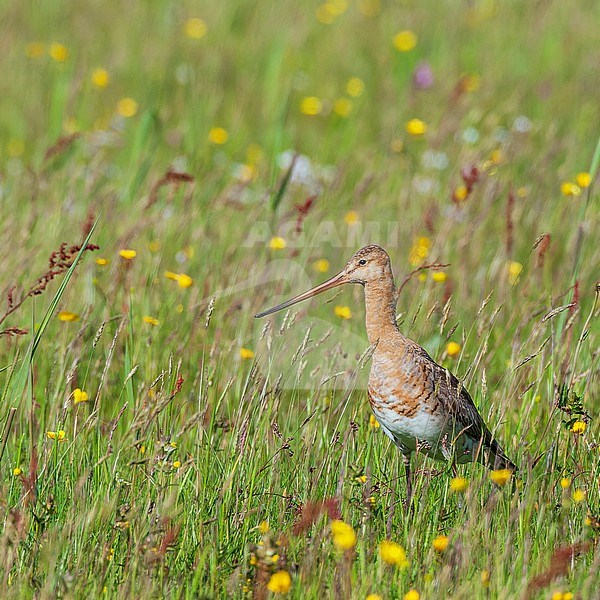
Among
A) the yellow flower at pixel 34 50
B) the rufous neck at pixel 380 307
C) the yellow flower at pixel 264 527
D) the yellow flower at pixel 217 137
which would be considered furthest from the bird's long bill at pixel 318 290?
the yellow flower at pixel 34 50

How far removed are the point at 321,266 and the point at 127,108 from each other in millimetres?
2827

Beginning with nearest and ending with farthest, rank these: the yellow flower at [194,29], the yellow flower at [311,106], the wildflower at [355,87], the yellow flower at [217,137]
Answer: the yellow flower at [217,137] < the yellow flower at [311,106] < the wildflower at [355,87] < the yellow flower at [194,29]

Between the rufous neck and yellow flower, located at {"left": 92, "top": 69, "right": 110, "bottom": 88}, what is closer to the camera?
the rufous neck

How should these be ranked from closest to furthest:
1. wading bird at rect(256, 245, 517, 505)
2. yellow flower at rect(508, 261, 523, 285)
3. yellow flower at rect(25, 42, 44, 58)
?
wading bird at rect(256, 245, 517, 505)
yellow flower at rect(508, 261, 523, 285)
yellow flower at rect(25, 42, 44, 58)

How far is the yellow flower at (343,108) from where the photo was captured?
723cm

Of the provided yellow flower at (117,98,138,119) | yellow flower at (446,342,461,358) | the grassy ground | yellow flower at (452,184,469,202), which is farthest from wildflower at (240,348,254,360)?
yellow flower at (117,98,138,119)

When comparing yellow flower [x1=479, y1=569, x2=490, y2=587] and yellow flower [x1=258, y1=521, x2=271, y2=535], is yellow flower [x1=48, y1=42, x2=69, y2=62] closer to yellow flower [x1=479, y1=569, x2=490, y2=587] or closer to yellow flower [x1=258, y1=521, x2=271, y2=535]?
yellow flower [x1=258, y1=521, x2=271, y2=535]

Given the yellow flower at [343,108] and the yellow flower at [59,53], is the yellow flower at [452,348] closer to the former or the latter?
the yellow flower at [343,108]

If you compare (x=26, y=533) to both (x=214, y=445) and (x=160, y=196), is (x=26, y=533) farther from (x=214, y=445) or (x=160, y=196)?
(x=160, y=196)

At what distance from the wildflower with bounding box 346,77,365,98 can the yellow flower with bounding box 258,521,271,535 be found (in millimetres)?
5110

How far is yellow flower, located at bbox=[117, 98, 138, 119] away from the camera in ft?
23.8

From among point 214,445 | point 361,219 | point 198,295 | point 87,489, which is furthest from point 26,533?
point 361,219

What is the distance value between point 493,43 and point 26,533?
6434 millimetres

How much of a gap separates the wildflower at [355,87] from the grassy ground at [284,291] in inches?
1.2
